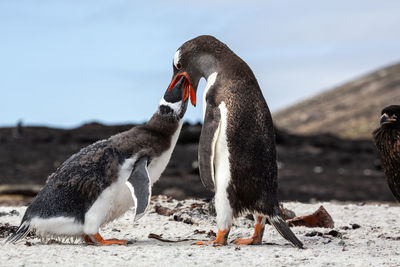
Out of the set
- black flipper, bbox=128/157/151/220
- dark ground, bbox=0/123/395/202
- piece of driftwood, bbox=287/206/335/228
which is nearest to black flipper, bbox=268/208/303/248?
black flipper, bbox=128/157/151/220

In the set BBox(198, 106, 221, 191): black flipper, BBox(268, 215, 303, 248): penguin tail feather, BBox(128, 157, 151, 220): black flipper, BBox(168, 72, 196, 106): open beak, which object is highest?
BBox(168, 72, 196, 106): open beak

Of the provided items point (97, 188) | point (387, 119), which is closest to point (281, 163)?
point (387, 119)

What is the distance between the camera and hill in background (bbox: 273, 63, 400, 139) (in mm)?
35250

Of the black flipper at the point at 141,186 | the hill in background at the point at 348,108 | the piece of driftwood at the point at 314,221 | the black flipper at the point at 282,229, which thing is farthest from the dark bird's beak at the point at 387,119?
the hill in background at the point at 348,108

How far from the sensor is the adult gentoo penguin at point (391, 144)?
6977 millimetres

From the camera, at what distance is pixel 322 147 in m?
25.8

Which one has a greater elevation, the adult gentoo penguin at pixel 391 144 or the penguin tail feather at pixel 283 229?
the adult gentoo penguin at pixel 391 144

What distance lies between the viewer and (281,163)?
21797 mm

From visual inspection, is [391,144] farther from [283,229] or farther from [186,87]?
[186,87]

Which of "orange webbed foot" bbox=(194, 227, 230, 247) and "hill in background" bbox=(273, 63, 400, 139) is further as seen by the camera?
"hill in background" bbox=(273, 63, 400, 139)

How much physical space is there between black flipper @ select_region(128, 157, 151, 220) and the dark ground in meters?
8.04

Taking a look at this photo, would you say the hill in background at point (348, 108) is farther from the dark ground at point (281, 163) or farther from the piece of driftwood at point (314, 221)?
the piece of driftwood at point (314, 221)

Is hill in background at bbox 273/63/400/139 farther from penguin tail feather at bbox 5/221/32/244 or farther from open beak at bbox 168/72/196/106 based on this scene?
penguin tail feather at bbox 5/221/32/244

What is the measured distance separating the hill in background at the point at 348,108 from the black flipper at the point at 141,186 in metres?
28.0
